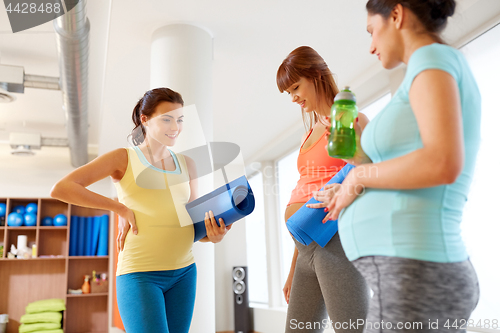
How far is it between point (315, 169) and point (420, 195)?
0.60 metres

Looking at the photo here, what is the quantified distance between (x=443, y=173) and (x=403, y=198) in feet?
0.27

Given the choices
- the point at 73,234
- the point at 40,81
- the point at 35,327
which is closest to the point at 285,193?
the point at 73,234

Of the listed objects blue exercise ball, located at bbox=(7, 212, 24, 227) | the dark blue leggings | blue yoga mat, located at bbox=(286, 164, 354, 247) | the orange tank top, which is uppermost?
blue exercise ball, located at bbox=(7, 212, 24, 227)

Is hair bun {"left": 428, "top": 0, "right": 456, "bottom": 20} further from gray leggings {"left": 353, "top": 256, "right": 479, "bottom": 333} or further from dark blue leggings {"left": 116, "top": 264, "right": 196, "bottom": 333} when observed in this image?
dark blue leggings {"left": 116, "top": 264, "right": 196, "bottom": 333}

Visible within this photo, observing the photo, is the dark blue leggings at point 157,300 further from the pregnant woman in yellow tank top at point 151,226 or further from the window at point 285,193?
the window at point 285,193

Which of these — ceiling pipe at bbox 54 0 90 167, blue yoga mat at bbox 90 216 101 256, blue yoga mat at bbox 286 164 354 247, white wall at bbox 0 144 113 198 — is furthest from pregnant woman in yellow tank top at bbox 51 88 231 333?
white wall at bbox 0 144 113 198

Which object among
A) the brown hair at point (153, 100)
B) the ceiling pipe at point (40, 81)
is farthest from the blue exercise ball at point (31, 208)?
the brown hair at point (153, 100)

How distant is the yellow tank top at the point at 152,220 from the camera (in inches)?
49.8

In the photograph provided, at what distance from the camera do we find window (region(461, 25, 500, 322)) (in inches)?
98.1

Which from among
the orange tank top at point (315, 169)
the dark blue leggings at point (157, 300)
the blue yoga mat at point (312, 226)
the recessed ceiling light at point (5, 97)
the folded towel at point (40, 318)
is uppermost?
the recessed ceiling light at point (5, 97)

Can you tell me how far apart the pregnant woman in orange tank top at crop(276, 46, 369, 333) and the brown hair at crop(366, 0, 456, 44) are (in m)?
0.37

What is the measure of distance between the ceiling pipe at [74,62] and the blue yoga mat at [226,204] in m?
1.52

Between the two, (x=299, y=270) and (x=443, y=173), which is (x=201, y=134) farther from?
(x=443, y=173)

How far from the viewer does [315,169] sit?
130 cm
